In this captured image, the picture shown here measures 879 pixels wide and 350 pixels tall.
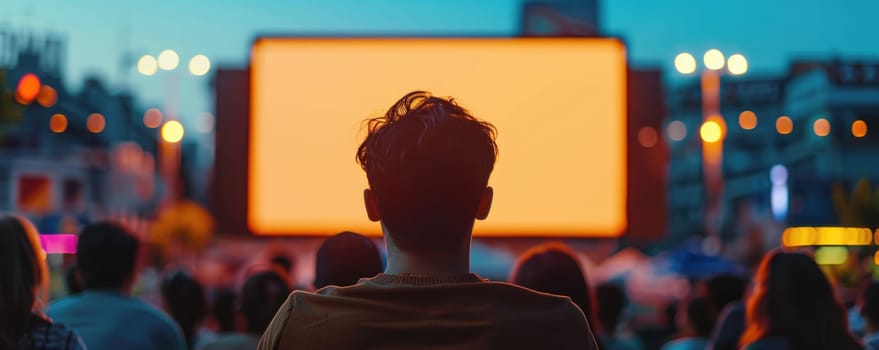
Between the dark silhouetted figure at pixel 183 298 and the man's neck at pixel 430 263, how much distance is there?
14.9 feet

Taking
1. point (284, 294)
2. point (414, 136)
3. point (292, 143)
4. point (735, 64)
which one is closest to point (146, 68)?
point (735, 64)

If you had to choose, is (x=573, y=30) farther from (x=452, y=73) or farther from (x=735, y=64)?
(x=735, y=64)

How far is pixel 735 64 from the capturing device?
2453 centimetres

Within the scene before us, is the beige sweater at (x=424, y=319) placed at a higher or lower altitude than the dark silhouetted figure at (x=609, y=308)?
higher

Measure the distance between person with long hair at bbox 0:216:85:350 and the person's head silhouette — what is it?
1.54 meters

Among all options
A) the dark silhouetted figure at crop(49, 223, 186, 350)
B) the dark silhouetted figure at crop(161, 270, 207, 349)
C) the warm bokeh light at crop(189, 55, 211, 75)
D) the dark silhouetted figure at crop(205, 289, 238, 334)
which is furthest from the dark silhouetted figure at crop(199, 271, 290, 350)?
the warm bokeh light at crop(189, 55, 211, 75)

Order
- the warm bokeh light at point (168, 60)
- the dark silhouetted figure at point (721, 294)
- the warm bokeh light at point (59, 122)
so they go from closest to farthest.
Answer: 1. the dark silhouetted figure at point (721, 294)
2. the warm bokeh light at point (168, 60)
3. the warm bokeh light at point (59, 122)

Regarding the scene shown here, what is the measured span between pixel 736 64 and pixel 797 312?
21097mm

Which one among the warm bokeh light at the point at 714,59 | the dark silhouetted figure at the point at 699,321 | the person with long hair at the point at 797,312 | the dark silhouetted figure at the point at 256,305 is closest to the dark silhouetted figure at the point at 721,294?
the dark silhouetted figure at the point at 699,321

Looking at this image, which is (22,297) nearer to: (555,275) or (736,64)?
(555,275)

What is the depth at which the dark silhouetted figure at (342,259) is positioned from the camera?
3.74 metres

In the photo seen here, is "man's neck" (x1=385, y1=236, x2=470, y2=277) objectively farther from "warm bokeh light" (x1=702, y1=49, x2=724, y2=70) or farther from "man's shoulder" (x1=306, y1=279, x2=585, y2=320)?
"warm bokeh light" (x1=702, y1=49, x2=724, y2=70)

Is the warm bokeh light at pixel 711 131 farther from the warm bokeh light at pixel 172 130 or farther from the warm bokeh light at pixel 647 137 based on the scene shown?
the warm bokeh light at pixel 647 137

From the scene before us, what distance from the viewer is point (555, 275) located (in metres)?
4.24
